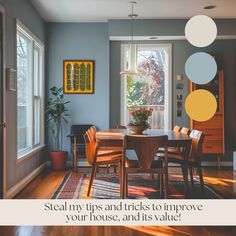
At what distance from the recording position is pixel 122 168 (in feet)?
11.3

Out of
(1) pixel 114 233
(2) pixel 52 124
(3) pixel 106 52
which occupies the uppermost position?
(3) pixel 106 52

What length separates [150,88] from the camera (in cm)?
591

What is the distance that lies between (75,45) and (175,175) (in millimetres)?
2912

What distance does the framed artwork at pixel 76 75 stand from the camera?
5.62 metres

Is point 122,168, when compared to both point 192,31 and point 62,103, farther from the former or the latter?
point 192,31

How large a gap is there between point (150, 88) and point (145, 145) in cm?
284

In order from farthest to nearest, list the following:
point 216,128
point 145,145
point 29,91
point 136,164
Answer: point 216,128 → point 29,91 → point 136,164 → point 145,145

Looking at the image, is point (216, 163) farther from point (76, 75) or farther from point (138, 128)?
point (76, 75)

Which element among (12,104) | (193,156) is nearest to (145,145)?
(193,156)

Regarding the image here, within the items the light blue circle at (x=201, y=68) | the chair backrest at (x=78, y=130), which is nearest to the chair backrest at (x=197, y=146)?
the light blue circle at (x=201, y=68)

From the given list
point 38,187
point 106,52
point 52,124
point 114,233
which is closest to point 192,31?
point 106,52

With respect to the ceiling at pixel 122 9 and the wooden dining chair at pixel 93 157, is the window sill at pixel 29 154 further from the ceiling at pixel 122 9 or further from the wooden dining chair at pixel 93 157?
the ceiling at pixel 122 9

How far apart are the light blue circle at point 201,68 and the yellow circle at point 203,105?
0.73ft

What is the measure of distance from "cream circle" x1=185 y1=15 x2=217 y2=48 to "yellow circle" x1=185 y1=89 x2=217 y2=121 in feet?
3.10
